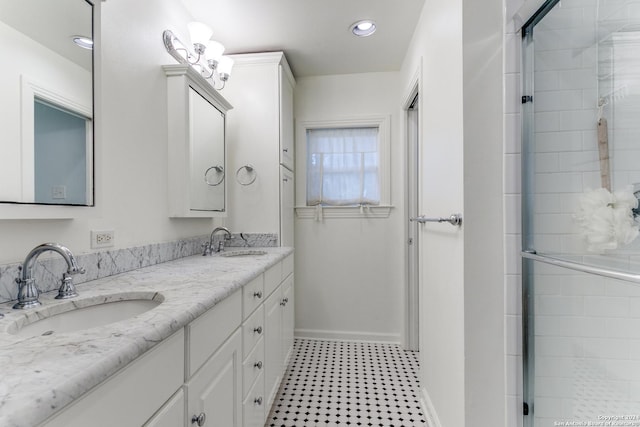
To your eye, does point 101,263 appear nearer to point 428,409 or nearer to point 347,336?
point 428,409

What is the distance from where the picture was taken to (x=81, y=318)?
0.83 m

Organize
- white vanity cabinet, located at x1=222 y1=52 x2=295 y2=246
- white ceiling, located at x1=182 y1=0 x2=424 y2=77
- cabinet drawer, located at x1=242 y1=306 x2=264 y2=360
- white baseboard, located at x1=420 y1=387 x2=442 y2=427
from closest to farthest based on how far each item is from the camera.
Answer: cabinet drawer, located at x1=242 y1=306 x2=264 y2=360, white baseboard, located at x1=420 y1=387 x2=442 y2=427, white ceiling, located at x1=182 y1=0 x2=424 y2=77, white vanity cabinet, located at x1=222 y1=52 x2=295 y2=246

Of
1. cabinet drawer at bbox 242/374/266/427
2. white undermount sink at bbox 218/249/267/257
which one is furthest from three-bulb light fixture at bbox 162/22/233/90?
cabinet drawer at bbox 242/374/266/427

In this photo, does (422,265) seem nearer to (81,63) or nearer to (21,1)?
(81,63)

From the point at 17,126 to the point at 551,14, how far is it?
1820mm

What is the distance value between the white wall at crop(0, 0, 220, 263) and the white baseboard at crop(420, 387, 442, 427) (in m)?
1.72

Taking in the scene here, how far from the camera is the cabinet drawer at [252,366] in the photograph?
1166 millimetres

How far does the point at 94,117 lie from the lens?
1.03 meters

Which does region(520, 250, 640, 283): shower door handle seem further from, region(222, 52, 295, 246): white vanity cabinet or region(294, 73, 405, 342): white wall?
region(222, 52, 295, 246): white vanity cabinet

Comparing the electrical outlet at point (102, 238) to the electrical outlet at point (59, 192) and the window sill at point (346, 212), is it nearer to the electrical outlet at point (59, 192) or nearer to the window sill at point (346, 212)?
the electrical outlet at point (59, 192)

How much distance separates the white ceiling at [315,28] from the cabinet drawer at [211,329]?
1.74m

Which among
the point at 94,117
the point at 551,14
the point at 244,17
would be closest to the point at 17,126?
the point at 94,117

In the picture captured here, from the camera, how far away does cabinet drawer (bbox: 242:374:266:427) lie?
117 centimetres

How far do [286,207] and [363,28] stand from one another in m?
1.42
